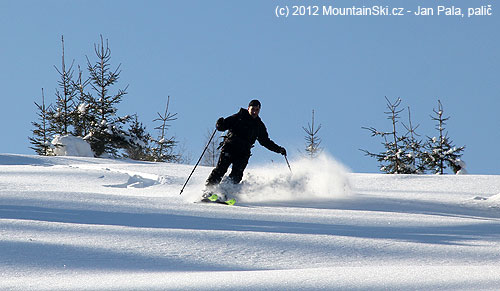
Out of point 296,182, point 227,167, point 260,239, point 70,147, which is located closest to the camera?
point 260,239

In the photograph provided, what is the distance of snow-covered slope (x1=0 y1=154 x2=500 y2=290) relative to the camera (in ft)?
13.2

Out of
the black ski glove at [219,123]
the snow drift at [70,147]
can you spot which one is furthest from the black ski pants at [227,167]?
the snow drift at [70,147]

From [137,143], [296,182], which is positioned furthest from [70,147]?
[296,182]

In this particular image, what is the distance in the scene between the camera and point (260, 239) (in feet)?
18.6

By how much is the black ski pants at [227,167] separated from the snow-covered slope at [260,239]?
0.34 metres

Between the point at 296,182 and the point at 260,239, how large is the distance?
16.4 ft

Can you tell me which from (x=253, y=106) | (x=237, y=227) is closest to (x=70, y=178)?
(x=253, y=106)

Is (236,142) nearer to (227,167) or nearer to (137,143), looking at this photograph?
(227,167)

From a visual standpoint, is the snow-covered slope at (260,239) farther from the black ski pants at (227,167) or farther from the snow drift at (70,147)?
the snow drift at (70,147)

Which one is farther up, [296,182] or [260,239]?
[296,182]

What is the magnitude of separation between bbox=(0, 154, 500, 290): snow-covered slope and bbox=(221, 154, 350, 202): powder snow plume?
22 millimetres

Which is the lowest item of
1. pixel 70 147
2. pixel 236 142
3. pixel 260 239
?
pixel 260 239

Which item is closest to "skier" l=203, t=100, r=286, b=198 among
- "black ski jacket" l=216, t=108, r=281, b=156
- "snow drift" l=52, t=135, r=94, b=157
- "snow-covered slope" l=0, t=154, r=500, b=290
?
"black ski jacket" l=216, t=108, r=281, b=156

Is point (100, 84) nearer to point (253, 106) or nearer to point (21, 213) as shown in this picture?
point (253, 106)
